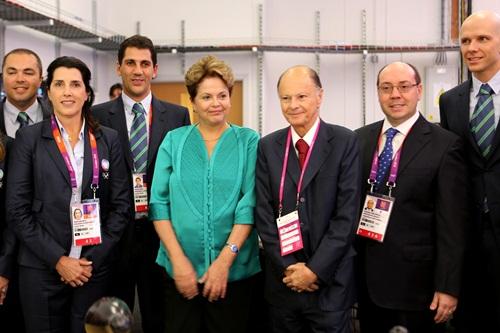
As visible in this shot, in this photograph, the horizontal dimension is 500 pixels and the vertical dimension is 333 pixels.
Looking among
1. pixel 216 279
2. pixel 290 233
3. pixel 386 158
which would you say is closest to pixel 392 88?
pixel 386 158

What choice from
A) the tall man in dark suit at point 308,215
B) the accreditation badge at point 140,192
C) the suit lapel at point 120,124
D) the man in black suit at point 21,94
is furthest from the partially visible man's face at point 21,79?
the tall man in dark suit at point 308,215

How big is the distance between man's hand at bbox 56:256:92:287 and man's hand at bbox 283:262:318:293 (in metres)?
0.88

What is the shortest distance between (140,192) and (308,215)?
38.9 inches

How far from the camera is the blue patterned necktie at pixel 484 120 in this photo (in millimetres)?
2262

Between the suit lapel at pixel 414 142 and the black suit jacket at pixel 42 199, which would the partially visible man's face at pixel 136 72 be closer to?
the black suit jacket at pixel 42 199

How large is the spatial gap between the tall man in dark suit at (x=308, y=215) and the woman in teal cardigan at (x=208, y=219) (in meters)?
0.11

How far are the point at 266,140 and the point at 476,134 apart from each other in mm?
1013

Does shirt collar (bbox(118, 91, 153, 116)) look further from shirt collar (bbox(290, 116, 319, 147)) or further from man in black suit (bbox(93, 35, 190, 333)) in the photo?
shirt collar (bbox(290, 116, 319, 147))

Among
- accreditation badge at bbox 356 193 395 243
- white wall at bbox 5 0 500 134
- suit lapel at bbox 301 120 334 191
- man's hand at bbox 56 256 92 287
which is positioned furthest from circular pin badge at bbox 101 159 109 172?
white wall at bbox 5 0 500 134

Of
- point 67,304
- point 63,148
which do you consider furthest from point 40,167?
point 67,304

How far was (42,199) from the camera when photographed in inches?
84.2

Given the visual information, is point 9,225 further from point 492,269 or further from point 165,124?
point 492,269

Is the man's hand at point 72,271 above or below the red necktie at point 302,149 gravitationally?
below

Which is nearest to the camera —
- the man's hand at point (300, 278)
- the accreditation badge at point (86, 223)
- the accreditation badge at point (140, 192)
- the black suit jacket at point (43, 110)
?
the man's hand at point (300, 278)
